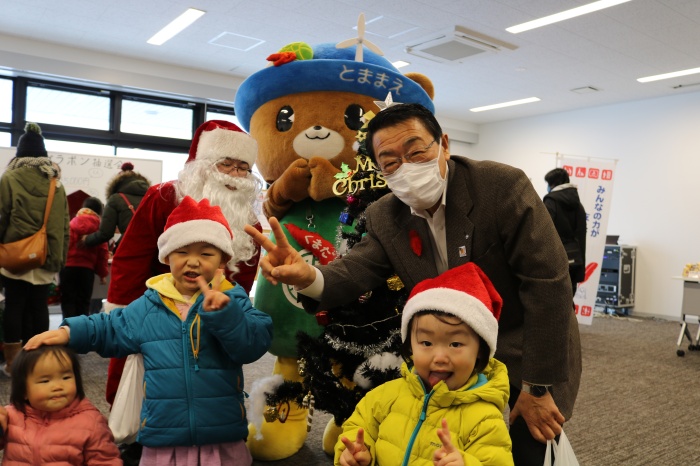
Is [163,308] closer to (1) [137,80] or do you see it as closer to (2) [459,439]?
(2) [459,439]

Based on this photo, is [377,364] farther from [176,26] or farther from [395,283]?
[176,26]

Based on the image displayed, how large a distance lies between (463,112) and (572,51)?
12.9 ft

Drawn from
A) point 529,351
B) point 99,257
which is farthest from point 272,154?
point 99,257

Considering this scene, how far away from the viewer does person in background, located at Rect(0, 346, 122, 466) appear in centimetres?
163

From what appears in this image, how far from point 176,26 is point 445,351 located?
20.0ft

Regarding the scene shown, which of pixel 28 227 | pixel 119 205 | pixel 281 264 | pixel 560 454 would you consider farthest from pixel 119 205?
pixel 560 454

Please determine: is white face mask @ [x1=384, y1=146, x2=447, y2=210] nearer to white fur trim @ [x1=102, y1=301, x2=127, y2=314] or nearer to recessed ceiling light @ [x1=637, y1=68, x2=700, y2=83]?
white fur trim @ [x1=102, y1=301, x2=127, y2=314]

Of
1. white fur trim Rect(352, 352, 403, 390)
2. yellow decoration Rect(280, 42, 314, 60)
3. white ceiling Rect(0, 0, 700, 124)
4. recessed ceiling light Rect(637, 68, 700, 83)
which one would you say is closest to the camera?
white fur trim Rect(352, 352, 403, 390)

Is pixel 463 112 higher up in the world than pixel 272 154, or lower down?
higher up

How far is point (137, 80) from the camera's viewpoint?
26.0 ft

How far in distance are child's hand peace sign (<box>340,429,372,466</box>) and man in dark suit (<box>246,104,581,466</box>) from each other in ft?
1.53

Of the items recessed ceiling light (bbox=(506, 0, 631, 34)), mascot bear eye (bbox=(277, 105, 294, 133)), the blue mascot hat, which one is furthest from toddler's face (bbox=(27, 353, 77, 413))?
recessed ceiling light (bbox=(506, 0, 631, 34))

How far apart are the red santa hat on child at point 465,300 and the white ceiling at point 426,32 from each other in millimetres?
4603

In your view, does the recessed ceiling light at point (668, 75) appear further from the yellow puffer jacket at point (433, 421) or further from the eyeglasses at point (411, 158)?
the yellow puffer jacket at point (433, 421)
